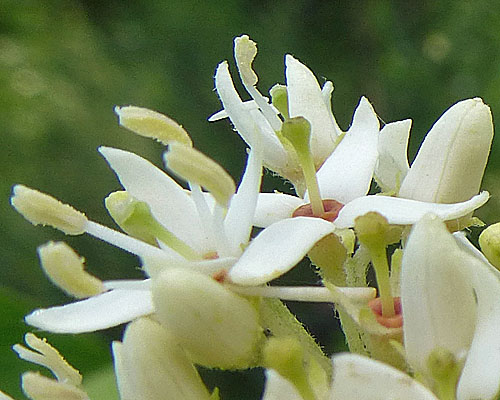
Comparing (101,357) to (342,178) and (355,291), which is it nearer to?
(342,178)

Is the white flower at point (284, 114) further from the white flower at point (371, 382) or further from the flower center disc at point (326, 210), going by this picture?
the white flower at point (371, 382)

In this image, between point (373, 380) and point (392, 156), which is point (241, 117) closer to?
point (392, 156)

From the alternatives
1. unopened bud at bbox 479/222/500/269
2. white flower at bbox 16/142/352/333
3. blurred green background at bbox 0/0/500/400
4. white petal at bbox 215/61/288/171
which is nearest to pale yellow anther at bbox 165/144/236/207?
white flower at bbox 16/142/352/333

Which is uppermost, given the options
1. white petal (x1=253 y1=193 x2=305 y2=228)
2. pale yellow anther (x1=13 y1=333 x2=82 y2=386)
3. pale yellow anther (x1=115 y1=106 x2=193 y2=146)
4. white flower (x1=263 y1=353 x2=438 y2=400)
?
pale yellow anther (x1=115 y1=106 x2=193 y2=146)

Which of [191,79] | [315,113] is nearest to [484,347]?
[315,113]

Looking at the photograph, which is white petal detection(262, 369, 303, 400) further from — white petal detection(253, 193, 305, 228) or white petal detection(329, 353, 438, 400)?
white petal detection(253, 193, 305, 228)

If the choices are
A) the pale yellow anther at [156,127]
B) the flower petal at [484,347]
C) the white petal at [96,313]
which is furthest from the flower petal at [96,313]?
the flower petal at [484,347]

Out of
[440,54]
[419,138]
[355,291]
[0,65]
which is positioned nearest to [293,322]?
[355,291]
